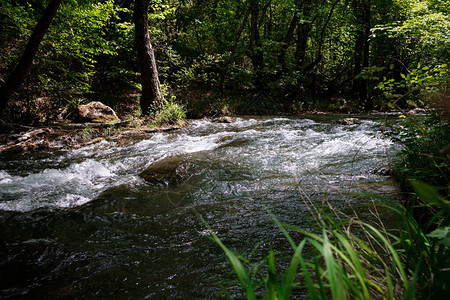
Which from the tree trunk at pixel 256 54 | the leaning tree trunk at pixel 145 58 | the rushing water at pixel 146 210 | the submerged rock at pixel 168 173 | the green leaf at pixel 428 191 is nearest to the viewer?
the green leaf at pixel 428 191

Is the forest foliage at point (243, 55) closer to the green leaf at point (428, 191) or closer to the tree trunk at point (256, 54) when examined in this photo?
the tree trunk at point (256, 54)

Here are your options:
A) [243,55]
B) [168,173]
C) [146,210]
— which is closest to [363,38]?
[243,55]

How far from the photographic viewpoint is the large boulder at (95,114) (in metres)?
8.17

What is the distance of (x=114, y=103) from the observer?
10422 mm

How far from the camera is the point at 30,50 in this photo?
488 cm

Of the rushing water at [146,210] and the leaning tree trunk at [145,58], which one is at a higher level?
the leaning tree trunk at [145,58]

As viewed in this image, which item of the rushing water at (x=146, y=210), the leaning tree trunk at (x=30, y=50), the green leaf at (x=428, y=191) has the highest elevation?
the leaning tree trunk at (x=30, y=50)

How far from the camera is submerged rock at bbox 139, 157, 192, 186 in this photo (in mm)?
3557

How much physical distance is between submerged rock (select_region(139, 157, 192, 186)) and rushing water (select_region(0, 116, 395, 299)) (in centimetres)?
5

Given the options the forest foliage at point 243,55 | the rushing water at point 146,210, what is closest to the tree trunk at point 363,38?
the forest foliage at point 243,55

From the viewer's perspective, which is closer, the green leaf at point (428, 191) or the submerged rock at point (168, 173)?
the green leaf at point (428, 191)

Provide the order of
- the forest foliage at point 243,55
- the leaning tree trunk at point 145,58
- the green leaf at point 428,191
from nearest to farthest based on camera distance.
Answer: the green leaf at point 428,191, the leaning tree trunk at point 145,58, the forest foliage at point 243,55

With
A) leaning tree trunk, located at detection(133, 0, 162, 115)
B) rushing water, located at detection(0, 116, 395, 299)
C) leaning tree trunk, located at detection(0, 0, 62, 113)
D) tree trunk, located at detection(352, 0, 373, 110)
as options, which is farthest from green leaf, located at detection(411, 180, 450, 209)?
tree trunk, located at detection(352, 0, 373, 110)

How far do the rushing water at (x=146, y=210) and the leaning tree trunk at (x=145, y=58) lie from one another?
344 centimetres
